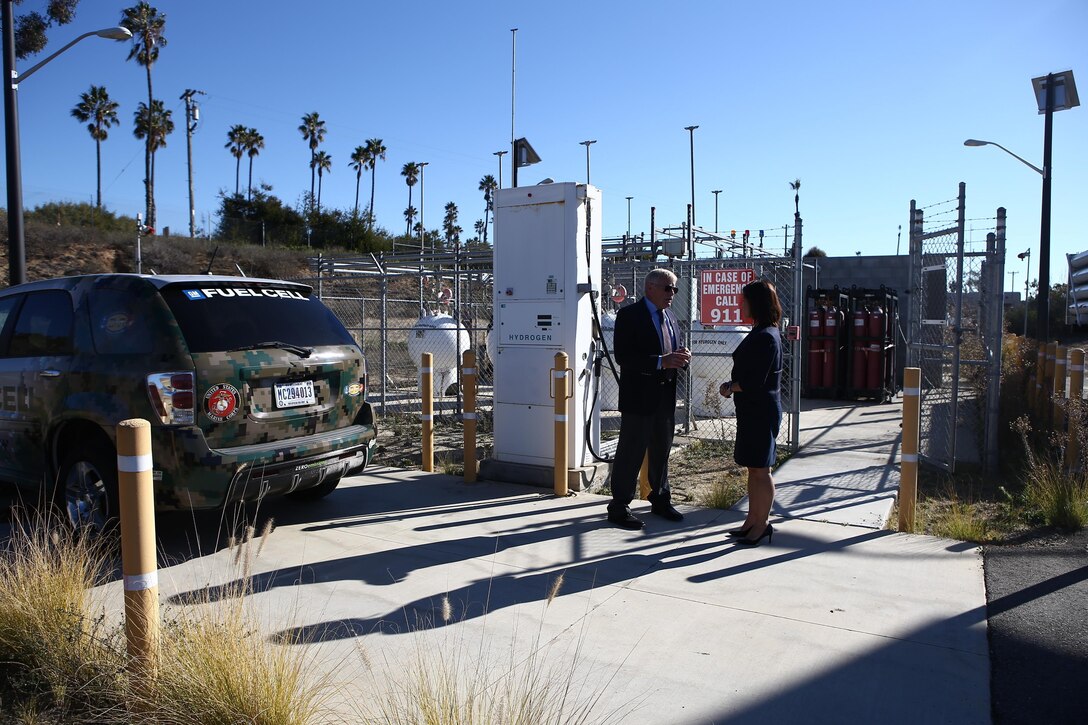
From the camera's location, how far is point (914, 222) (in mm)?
8469

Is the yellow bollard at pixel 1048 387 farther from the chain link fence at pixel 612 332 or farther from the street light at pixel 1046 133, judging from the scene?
the street light at pixel 1046 133

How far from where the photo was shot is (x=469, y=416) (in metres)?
7.23

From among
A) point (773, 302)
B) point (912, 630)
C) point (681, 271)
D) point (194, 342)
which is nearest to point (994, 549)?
point (912, 630)

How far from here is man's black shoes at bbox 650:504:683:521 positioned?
5.99 meters

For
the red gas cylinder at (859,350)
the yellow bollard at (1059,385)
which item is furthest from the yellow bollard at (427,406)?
the red gas cylinder at (859,350)

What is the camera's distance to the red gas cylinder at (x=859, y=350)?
14.1m

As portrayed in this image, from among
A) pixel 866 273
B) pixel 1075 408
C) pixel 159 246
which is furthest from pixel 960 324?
pixel 159 246

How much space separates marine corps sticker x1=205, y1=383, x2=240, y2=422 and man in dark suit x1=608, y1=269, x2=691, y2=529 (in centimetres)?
271

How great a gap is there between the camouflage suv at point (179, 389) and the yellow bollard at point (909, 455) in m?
4.00

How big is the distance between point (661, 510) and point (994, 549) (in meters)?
2.30

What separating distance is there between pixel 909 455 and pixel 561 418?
2.74 meters

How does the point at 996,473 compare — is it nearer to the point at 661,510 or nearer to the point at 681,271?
the point at 661,510

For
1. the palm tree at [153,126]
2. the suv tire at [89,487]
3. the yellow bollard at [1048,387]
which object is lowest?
the suv tire at [89,487]

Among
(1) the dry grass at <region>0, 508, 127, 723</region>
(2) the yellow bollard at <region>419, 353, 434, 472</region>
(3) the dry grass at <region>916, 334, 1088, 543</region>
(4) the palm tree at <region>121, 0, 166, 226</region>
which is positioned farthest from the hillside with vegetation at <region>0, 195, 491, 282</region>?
(1) the dry grass at <region>0, 508, 127, 723</region>
